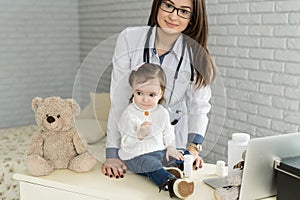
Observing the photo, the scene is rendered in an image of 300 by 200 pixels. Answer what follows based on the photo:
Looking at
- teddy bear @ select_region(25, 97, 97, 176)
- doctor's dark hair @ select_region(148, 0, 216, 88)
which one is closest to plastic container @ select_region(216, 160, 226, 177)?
doctor's dark hair @ select_region(148, 0, 216, 88)

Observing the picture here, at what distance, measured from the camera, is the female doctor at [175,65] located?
1.25 m

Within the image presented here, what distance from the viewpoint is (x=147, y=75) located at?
3.98ft

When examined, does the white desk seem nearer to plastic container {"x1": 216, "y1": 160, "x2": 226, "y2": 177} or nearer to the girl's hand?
plastic container {"x1": 216, "y1": 160, "x2": 226, "y2": 177}

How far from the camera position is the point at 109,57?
4.15ft

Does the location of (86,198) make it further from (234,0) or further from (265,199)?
(234,0)

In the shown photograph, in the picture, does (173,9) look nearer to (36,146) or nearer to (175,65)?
(175,65)

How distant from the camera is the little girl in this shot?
1.21 m

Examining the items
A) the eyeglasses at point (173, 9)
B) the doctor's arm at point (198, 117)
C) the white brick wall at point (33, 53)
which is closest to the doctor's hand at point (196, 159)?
the doctor's arm at point (198, 117)

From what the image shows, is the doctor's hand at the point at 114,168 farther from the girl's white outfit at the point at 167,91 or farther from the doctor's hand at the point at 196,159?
the doctor's hand at the point at 196,159

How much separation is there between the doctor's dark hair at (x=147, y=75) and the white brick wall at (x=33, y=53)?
8.74 feet

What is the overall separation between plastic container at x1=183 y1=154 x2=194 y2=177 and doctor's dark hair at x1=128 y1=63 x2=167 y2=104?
200mm

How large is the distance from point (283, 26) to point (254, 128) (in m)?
0.59

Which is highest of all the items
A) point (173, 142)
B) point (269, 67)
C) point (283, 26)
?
point (283, 26)

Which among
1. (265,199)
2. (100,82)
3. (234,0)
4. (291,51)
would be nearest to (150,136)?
(100,82)
